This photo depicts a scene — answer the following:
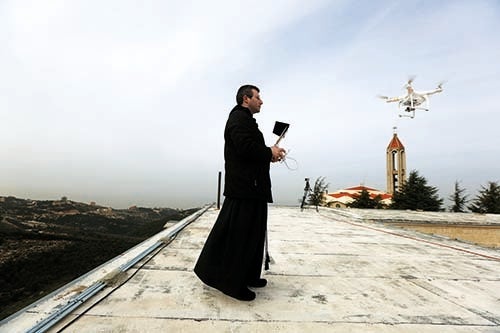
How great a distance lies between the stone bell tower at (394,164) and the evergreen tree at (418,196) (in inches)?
684

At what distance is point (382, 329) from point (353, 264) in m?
1.37

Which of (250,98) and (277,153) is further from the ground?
(250,98)

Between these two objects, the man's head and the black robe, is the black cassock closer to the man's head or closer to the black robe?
the black robe

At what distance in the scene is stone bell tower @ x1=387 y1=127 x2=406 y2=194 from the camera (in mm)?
41188

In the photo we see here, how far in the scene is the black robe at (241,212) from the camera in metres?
1.76

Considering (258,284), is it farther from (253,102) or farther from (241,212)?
(253,102)

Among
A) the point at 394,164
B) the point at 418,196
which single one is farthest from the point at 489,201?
the point at 394,164

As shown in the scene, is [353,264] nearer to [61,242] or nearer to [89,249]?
[89,249]

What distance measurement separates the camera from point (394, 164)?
42062 mm

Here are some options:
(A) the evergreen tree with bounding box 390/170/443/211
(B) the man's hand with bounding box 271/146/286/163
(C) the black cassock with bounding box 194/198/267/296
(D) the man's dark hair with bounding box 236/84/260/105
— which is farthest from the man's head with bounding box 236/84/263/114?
(A) the evergreen tree with bounding box 390/170/443/211

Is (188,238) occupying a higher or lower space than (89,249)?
higher

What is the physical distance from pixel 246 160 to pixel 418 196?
25.7 m

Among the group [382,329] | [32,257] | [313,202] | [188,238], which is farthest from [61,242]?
[313,202]

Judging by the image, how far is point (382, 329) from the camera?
140cm
